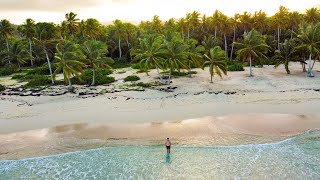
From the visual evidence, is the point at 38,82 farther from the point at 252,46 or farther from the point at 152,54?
the point at 252,46

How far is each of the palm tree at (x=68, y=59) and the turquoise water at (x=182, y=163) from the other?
18.2 metres

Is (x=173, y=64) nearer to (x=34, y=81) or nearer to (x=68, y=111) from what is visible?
(x=68, y=111)

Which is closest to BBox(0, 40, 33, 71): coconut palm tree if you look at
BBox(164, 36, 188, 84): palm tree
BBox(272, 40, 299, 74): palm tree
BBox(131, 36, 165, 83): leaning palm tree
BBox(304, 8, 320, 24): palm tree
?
BBox(131, 36, 165, 83): leaning palm tree

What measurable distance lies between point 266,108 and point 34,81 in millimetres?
34122

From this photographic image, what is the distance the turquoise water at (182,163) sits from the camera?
16422mm

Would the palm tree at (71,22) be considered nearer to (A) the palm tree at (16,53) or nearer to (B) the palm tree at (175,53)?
(A) the palm tree at (16,53)

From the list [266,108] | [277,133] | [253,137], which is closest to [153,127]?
[253,137]

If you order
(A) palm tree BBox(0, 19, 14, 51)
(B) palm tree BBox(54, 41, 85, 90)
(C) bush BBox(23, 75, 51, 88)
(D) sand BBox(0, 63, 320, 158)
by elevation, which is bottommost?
(D) sand BBox(0, 63, 320, 158)

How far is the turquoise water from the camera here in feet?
53.9

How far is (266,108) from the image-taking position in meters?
26.0

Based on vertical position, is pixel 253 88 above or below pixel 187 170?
above

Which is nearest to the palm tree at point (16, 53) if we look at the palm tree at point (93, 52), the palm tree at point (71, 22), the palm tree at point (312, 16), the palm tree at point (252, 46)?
the palm tree at point (71, 22)

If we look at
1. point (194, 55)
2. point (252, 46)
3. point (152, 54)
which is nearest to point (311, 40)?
point (252, 46)

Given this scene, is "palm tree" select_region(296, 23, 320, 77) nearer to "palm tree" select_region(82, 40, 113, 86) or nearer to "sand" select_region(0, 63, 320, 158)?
"sand" select_region(0, 63, 320, 158)
